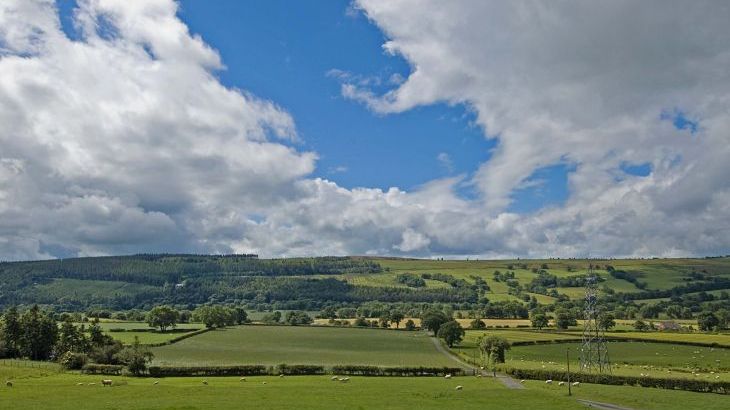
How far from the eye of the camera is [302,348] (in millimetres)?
148750

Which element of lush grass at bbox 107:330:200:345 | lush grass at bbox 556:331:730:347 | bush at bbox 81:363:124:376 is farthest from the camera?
lush grass at bbox 107:330:200:345

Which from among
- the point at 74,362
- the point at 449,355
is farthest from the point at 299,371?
the point at 449,355

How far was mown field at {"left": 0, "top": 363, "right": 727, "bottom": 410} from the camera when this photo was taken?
57.6 m

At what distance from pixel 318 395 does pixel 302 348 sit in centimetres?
8559

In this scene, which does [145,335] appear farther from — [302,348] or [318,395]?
[318,395]

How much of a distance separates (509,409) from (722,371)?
58786mm

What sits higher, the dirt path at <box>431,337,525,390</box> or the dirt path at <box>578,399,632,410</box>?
the dirt path at <box>431,337,525,390</box>

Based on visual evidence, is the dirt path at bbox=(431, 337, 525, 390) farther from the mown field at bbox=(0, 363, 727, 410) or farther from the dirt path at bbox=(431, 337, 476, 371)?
the mown field at bbox=(0, 363, 727, 410)

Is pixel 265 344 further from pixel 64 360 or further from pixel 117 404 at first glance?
pixel 117 404

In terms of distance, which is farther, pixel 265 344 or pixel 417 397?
pixel 265 344

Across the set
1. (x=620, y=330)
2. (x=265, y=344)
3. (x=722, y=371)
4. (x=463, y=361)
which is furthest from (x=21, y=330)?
(x=620, y=330)

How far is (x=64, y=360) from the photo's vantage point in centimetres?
9806

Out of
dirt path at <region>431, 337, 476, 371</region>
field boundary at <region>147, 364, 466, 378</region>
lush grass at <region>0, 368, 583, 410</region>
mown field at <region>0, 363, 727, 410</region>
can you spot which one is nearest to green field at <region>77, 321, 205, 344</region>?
field boundary at <region>147, 364, 466, 378</region>

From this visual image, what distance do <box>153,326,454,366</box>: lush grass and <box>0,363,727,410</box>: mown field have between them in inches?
1167
